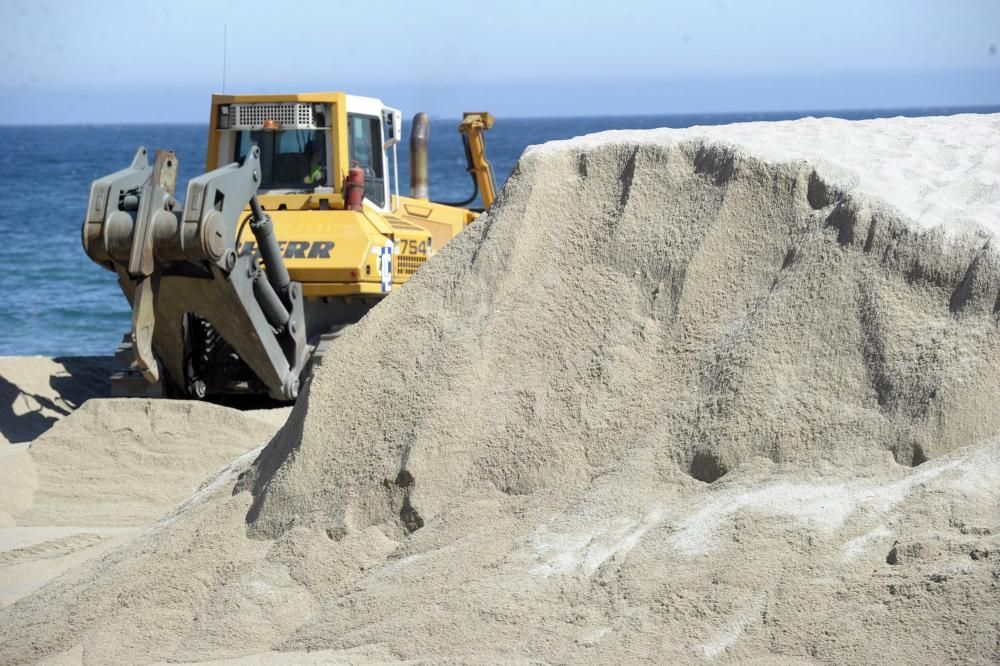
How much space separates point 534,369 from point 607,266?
0.62m

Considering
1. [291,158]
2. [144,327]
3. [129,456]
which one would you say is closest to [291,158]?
[291,158]

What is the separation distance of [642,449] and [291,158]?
262 inches

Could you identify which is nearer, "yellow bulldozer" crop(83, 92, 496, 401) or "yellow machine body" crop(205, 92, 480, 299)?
"yellow bulldozer" crop(83, 92, 496, 401)

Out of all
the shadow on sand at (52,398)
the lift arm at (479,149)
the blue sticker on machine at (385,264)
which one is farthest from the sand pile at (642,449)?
the lift arm at (479,149)

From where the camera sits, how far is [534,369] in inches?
214

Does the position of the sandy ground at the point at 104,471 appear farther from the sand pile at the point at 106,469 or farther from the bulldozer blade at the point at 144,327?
the bulldozer blade at the point at 144,327

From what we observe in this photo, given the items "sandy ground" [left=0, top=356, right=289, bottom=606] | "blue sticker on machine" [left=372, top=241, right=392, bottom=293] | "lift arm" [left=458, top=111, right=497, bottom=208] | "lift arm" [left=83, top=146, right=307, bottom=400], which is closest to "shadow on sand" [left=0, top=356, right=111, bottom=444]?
"sandy ground" [left=0, top=356, right=289, bottom=606]

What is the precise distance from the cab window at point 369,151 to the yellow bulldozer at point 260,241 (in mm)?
14

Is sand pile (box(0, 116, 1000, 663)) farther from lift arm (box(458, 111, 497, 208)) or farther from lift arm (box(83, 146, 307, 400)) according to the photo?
lift arm (box(458, 111, 497, 208))

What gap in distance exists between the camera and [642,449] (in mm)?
5027

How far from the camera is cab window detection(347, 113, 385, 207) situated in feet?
36.0

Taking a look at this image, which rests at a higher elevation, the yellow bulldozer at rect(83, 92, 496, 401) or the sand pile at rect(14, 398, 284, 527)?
the yellow bulldozer at rect(83, 92, 496, 401)

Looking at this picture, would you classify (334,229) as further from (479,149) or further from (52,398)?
(479,149)

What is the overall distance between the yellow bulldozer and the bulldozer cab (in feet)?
0.04
